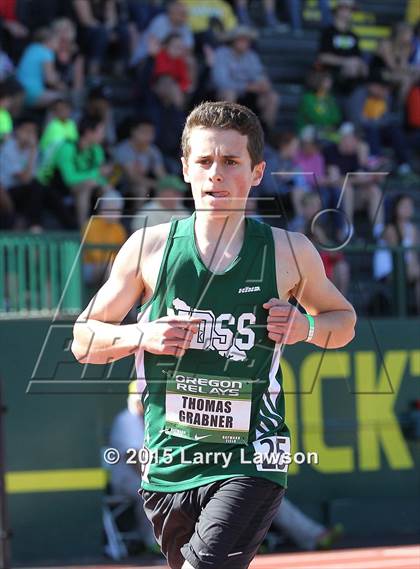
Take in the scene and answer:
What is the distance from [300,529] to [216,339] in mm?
6302

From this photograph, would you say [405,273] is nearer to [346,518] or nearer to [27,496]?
[346,518]

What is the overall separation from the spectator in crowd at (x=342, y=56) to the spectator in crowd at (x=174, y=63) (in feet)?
7.50

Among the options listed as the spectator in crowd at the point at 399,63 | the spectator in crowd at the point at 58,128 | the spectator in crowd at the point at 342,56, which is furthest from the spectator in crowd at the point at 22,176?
the spectator in crowd at the point at 399,63

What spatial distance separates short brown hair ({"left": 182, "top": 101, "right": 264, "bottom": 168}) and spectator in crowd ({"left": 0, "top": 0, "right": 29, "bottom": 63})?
818 centimetres

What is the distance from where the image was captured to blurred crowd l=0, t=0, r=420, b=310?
10.5 meters

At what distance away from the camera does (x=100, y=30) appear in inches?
494

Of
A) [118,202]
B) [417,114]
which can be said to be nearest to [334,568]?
[118,202]

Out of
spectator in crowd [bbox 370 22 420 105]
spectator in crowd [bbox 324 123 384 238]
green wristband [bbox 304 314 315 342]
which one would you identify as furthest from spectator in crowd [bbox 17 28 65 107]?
green wristband [bbox 304 314 315 342]

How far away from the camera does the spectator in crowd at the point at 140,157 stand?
10984 mm

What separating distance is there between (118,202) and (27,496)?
9.25ft

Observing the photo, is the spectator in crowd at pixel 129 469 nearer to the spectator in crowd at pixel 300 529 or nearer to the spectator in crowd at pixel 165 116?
the spectator in crowd at pixel 300 529

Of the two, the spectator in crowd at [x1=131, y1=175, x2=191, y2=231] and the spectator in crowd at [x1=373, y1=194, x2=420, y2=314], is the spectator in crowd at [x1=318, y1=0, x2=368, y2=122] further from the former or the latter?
the spectator in crowd at [x1=131, y1=175, x2=191, y2=231]

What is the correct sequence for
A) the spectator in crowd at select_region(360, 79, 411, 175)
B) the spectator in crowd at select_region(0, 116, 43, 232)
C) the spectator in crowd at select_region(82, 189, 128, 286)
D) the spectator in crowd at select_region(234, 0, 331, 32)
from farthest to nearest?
1. the spectator in crowd at select_region(234, 0, 331, 32)
2. the spectator in crowd at select_region(360, 79, 411, 175)
3. the spectator in crowd at select_region(0, 116, 43, 232)
4. the spectator in crowd at select_region(82, 189, 128, 286)

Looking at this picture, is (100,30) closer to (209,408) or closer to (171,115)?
(171,115)
